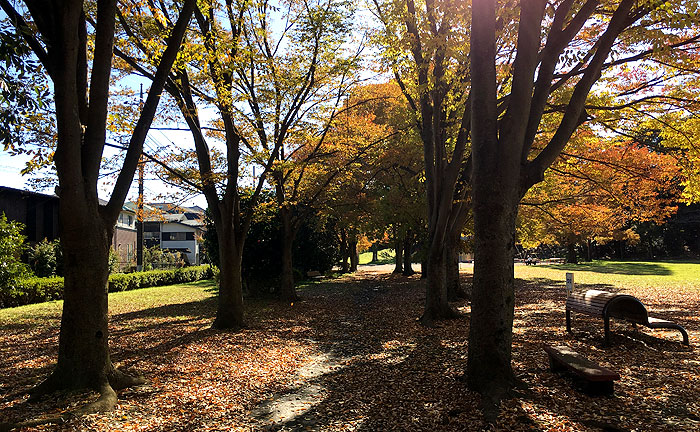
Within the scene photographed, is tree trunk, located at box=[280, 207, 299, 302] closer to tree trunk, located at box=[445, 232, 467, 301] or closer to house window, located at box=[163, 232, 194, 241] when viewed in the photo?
tree trunk, located at box=[445, 232, 467, 301]

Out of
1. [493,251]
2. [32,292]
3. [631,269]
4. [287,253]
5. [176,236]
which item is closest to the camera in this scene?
[493,251]

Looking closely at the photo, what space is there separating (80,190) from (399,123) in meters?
12.9

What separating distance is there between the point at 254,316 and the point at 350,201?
26.2 ft

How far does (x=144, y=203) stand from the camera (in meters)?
12.9

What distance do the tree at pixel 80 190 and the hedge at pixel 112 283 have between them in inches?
551

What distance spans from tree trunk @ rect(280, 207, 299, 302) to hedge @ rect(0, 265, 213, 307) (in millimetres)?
10008

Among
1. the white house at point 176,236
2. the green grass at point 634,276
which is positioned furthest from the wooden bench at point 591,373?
the white house at point 176,236

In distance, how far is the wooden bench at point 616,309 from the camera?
682 cm

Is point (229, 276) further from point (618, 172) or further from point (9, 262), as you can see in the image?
point (618, 172)

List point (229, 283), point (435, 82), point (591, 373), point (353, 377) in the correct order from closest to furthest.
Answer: point (591, 373), point (353, 377), point (435, 82), point (229, 283)

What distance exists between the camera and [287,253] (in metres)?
15.5

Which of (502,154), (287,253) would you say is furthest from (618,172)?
(287,253)

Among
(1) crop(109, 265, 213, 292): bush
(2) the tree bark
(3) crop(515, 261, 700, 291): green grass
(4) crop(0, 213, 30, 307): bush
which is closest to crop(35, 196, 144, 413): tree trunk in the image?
(2) the tree bark

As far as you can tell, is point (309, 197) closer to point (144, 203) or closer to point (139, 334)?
point (144, 203)
